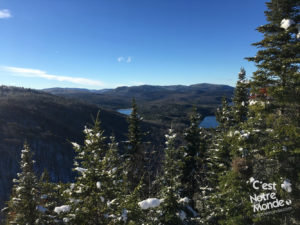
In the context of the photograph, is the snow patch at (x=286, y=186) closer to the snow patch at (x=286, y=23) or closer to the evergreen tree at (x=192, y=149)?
the snow patch at (x=286, y=23)

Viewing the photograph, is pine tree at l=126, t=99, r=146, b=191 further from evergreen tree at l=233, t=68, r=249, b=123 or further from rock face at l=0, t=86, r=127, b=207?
rock face at l=0, t=86, r=127, b=207

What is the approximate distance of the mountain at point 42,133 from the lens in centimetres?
5625

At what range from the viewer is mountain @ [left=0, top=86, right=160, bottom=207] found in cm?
5625

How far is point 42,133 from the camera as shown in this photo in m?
73.0

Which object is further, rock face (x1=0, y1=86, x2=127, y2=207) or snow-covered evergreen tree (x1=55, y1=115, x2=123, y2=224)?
rock face (x1=0, y1=86, x2=127, y2=207)

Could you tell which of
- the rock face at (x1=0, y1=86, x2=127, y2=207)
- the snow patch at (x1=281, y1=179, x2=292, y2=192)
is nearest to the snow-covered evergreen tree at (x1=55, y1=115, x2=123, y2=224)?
the snow patch at (x1=281, y1=179, x2=292, y2=192)

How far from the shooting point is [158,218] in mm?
9562

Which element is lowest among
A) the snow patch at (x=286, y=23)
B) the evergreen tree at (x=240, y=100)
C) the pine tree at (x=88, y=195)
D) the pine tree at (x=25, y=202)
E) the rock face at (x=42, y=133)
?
the rock face at (x=42, y=133)

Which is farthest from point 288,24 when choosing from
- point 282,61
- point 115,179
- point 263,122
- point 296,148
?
point 115,179

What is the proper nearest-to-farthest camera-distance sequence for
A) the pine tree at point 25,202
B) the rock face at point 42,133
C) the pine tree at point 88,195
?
the pine tree at point 88,195 < the pine tree at point 25,202 < the rock face at point 42,133

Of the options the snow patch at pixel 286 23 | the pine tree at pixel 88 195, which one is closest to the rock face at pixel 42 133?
the pine tree at pixel 88 195

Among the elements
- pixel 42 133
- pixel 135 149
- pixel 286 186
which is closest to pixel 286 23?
pixel 286 186

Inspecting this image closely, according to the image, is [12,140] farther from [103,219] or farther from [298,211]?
[298,211]

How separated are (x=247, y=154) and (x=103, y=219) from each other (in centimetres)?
640
